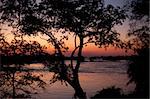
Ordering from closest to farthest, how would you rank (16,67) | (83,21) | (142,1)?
1. (142,1)
2. (83,21)
3. (16,67)

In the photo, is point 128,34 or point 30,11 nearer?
point 128,34

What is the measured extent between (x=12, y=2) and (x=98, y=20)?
5.76m

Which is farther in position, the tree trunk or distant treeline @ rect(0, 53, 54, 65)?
distant treeline @ rect(0, 53, 54, 65)

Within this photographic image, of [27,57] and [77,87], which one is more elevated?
[27,57]

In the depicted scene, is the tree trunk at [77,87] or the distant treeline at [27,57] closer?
the tree trunk at [77,87]

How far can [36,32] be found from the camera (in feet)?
78.1

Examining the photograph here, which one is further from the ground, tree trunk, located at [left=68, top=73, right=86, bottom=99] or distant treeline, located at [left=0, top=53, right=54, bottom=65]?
distant treeline, located at [left=0, top=53, right=54, bottom=65]

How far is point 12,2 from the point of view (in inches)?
934

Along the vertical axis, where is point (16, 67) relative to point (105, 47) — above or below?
below

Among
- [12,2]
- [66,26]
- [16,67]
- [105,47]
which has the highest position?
[12,2]

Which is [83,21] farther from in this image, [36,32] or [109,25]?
[36,32]

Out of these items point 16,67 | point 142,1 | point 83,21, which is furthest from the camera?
point 16,67

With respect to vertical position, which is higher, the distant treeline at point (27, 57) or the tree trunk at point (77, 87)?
the distant treeline at point (27, 57)

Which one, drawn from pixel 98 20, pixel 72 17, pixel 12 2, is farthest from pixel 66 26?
pixel 12 2
